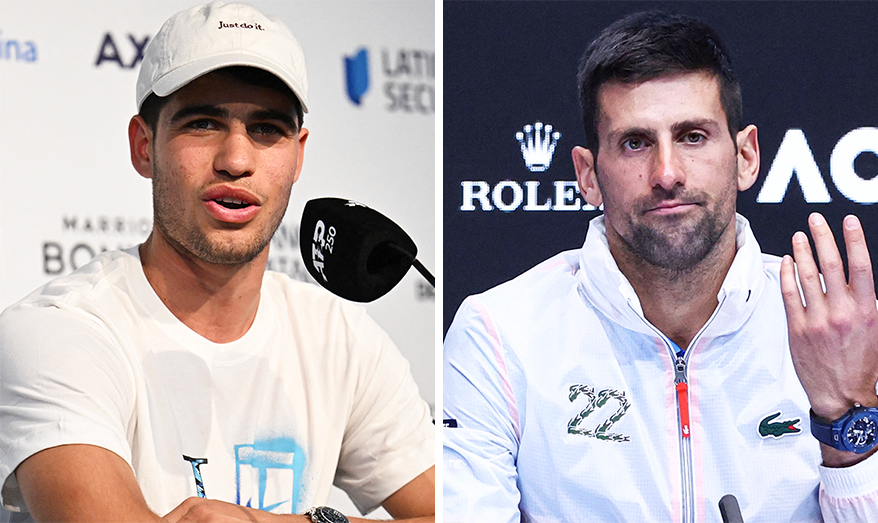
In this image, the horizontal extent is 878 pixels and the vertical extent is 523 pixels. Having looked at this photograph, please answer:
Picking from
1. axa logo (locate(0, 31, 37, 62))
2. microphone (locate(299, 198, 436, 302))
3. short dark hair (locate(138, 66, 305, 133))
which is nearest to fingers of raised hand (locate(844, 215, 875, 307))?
microphone (locate(299, 198, 436, 302))

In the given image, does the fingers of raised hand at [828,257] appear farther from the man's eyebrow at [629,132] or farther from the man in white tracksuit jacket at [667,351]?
the man's eyebrow at [629,132]

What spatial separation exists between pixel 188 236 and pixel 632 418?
1.04 meters

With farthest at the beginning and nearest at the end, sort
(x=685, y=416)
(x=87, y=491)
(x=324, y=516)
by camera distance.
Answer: (x=685, y=416) < (x=324, y=516) < (x=87, y=491)

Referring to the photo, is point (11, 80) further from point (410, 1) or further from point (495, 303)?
point (495, 303)

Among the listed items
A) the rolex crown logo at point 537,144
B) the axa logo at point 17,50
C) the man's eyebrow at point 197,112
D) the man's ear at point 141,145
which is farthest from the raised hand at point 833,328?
the axa logo at point 17,50

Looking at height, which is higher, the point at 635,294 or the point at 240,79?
the point at 240,79

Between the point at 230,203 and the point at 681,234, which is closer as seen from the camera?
the point at 230,203

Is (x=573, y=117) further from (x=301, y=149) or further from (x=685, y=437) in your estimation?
(x=685, y=437)

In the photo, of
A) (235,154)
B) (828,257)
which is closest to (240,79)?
(235,154)

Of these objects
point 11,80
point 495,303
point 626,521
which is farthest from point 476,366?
point 11,80

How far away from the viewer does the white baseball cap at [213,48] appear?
2029mm

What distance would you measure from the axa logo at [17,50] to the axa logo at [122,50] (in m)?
0.14

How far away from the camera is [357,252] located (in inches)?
79.0

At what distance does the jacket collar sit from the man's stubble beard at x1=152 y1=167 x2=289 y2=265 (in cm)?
74
